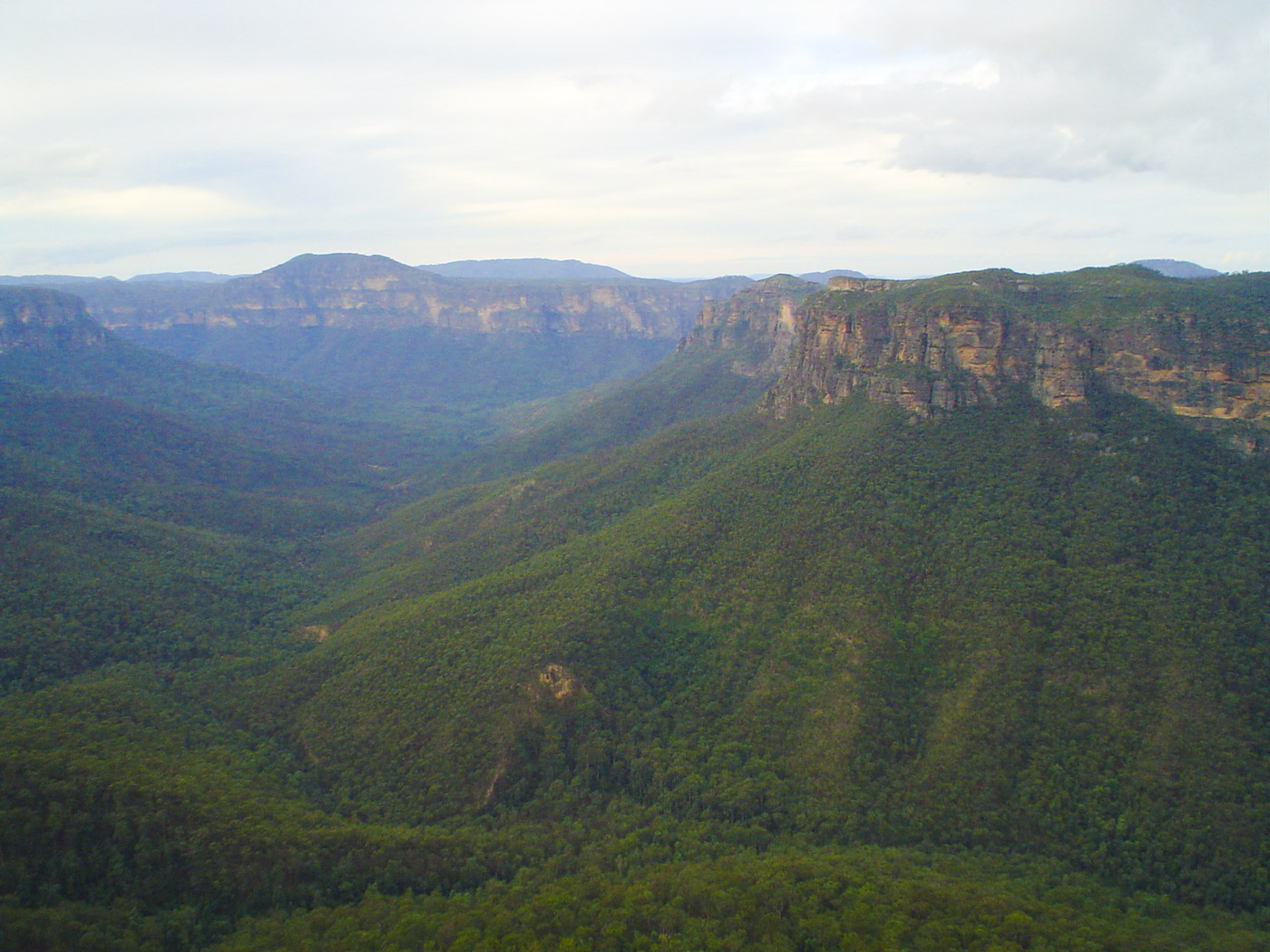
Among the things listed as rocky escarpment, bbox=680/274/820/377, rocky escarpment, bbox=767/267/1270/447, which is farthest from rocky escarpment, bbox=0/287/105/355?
rocky escarpment, bbox=767/267/1270/447

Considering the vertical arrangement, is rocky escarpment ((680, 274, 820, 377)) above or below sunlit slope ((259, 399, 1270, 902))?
above

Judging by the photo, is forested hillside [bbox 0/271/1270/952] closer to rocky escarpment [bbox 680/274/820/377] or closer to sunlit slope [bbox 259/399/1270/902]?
sunlit slope [bbox 259/399/1270/902]

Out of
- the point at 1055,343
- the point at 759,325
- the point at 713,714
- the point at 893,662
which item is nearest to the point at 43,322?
the point at 759,325

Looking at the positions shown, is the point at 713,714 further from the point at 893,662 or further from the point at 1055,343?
the point at 1055,343

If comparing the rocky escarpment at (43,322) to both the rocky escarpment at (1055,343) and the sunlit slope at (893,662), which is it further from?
the rocky escarpment at (1055,343)

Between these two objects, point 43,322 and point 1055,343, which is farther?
point 43,322

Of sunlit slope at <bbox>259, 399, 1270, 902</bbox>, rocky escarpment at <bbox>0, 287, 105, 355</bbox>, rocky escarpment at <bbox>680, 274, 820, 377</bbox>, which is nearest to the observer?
sunlit slope at <bbox>259, 399, 1270, 902</bbox>

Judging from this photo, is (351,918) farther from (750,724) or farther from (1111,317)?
(1111,317)
